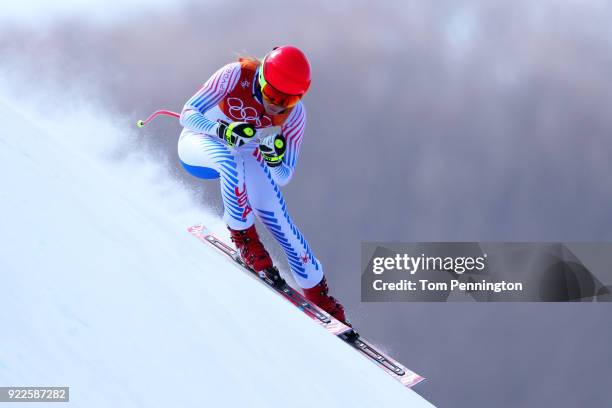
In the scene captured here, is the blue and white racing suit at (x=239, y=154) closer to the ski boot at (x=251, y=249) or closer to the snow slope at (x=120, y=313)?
the ski boot at (x=251, y=249)

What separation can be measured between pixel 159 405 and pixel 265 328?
153cm

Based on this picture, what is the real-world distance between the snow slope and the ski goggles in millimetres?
2302

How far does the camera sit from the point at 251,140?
23.7 ft

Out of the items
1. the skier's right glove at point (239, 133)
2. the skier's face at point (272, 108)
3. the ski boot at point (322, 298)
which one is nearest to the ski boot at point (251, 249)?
the ski boot at point (322, 298)

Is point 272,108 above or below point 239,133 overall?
above

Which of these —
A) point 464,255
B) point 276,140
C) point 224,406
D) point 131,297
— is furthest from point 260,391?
point 464,255

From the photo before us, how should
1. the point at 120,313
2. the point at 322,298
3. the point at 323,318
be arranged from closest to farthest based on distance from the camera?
the point at 120,313 < the point at 323,318 < the point at 322,298

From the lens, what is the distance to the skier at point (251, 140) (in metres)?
7.01

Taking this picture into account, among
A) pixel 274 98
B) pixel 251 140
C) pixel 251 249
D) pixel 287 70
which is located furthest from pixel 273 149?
pixel 251 249

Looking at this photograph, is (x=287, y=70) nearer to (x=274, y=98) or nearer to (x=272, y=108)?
(x=274, y=98)

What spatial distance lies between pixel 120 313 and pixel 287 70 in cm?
400

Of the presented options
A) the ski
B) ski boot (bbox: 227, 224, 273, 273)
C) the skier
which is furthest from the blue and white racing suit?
the ski

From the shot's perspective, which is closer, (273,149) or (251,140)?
(273,149)

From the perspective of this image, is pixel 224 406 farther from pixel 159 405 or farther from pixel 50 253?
pixel 50 253
